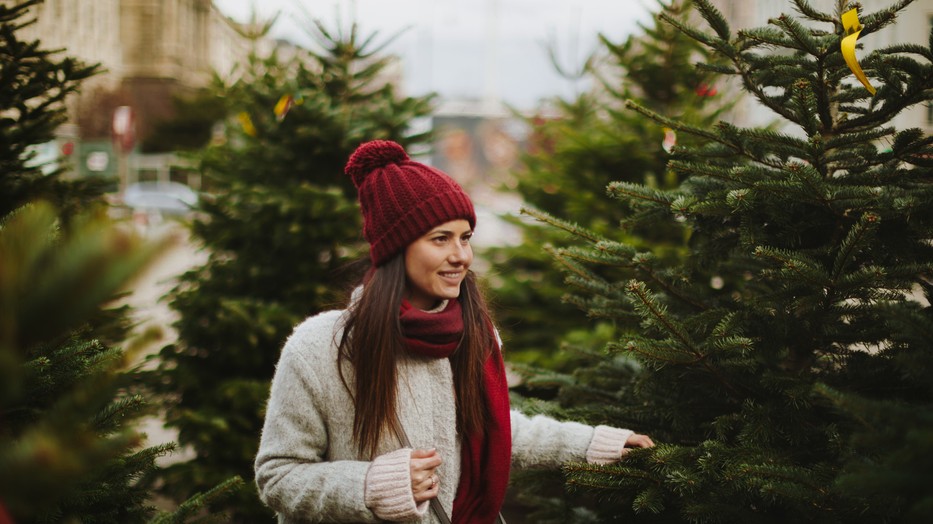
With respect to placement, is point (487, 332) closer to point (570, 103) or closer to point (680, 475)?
point (680, 475)

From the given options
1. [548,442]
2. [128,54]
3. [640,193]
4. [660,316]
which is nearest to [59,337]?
[548,442]

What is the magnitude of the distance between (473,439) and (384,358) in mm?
407

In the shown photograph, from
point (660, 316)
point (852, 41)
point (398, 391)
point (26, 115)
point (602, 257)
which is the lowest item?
point (398, 391)

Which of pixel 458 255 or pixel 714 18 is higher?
pixel 714 18

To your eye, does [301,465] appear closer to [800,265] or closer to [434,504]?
[434,504]

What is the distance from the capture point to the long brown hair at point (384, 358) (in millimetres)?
2072

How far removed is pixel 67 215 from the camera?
9.84ft

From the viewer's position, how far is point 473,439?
221cm

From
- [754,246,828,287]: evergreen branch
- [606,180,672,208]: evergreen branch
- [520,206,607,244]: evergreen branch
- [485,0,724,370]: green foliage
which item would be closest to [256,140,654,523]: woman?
[520,206,607,244]: evergreen branch

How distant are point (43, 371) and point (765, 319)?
2342 millimetres

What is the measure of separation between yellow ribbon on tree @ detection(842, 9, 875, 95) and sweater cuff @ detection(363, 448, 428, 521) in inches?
70.5

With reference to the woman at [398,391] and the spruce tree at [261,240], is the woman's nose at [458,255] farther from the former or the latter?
the spruce tree at [261,240]

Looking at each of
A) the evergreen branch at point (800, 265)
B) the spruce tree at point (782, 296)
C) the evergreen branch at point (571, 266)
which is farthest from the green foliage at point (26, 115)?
the evergreen branch at point (800, 265)

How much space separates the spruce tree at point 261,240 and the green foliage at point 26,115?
1.34 meters
